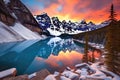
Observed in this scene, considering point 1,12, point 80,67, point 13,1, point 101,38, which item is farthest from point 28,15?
point 80,67

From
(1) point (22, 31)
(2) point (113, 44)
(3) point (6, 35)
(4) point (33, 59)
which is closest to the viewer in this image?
(2) point (113, 44)

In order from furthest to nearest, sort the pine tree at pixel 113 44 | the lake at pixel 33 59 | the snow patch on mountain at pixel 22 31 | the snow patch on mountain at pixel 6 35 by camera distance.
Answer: the snow patch on mountain at pixel 22 31 < the snow patch on mountain at pixel 6 35 < the lake at pixel 33 59 < the pine tree at pixel 113 44

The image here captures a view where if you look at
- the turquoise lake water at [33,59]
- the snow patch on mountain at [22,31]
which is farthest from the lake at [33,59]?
the snow patch on mountain at [22,31]

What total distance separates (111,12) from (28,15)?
165541mm

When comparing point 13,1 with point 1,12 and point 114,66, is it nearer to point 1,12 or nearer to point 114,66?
point 1,12

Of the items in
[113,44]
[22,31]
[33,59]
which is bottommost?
[33,59]

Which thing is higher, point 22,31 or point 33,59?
point 22,31

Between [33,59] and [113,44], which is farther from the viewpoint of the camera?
[33,59]

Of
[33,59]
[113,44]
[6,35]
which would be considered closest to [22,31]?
[6,35]

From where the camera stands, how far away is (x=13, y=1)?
157125 mm

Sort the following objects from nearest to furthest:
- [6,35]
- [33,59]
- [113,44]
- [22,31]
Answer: [113,44]
[33,59]
[6,35]
[22,31]

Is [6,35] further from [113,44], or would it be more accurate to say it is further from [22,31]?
[113,44]

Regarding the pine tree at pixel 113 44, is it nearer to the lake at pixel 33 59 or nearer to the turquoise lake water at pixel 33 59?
the lake at pixel 33 59

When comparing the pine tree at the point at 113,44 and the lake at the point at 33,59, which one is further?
the lake at the point at 33,59
